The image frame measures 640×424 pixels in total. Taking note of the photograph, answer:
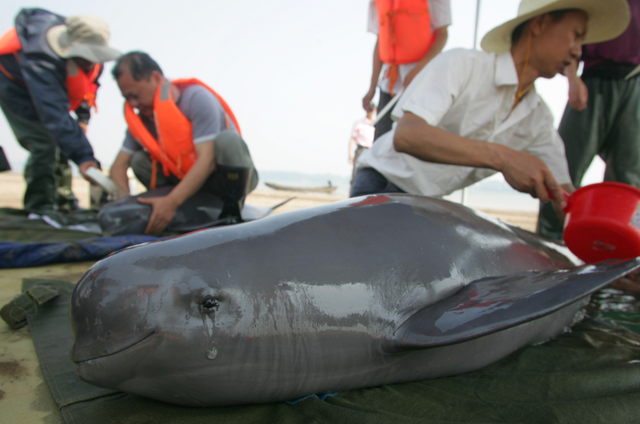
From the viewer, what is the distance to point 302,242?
1324mm

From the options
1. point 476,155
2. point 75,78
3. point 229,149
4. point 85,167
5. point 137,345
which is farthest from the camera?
point 75,78

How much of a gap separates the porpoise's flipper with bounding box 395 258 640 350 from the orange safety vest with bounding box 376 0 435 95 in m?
2.84

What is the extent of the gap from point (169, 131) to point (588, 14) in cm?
355

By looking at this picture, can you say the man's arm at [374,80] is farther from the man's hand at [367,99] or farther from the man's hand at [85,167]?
the man's hand at [85,167]

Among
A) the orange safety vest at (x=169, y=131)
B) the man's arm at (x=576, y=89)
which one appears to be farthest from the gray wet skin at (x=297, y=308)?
the orange safety vest at (x=169, y=131)

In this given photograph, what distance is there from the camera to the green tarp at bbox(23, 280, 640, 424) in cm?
112

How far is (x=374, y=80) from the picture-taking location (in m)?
4.58

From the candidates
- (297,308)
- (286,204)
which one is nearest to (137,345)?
(297,308)

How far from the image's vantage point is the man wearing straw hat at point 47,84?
4.96 metres

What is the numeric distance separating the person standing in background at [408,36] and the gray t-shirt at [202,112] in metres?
1.61

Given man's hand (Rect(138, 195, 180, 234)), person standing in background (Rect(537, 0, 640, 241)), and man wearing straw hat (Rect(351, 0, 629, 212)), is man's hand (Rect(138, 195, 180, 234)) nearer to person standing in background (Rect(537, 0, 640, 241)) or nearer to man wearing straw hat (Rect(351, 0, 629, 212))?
man wearing straw hat (Rect(351, 0, 629, 212))

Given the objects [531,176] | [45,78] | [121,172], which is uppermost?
[45,78]

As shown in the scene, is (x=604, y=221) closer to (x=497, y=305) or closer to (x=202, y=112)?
(x=497, y=305)

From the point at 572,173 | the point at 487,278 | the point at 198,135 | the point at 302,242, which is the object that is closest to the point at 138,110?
the point at 198,135
